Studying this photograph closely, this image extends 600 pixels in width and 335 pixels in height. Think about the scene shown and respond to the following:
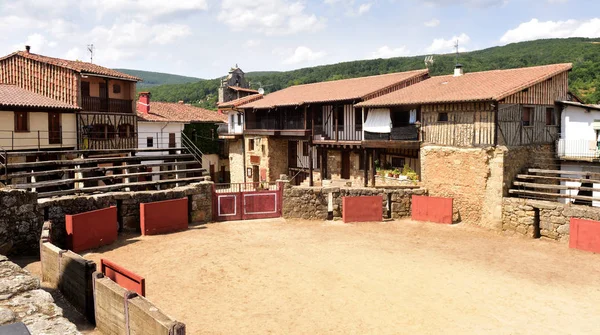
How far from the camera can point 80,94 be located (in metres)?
27.5

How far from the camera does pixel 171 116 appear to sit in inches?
1494

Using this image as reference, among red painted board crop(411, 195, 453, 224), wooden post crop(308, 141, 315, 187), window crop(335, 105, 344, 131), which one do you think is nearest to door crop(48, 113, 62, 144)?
wooden post crop(308, 141, 315, 187)

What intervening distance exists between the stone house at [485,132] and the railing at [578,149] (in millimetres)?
504

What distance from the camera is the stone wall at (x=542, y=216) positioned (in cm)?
1895

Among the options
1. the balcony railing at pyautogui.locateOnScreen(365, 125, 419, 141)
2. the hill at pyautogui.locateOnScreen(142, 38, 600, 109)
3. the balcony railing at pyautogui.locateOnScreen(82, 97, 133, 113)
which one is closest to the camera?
the balcony railing at pyautogui.locateOnScreen(365, 125, 419, 141)

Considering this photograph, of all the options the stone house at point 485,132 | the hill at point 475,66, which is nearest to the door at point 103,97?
the stone house at point 485,132

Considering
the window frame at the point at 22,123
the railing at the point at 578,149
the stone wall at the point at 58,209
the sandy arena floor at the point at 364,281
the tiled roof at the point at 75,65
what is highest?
the tiled roof at the point at 75,65

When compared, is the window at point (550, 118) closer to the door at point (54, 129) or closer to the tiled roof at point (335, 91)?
the tiled roof at point (335, 91)

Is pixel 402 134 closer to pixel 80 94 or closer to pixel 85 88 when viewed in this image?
pixel 80 94

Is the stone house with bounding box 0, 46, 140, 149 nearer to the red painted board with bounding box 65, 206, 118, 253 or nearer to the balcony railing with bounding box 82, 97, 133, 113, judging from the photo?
the balcony railing with bounding box 82, 97, 133, 113

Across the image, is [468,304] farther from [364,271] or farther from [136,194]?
[136,194]

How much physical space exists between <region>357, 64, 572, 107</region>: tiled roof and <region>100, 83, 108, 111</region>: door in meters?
16.6

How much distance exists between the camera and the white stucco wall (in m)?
23.5

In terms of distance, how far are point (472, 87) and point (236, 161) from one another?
22.2 metres
